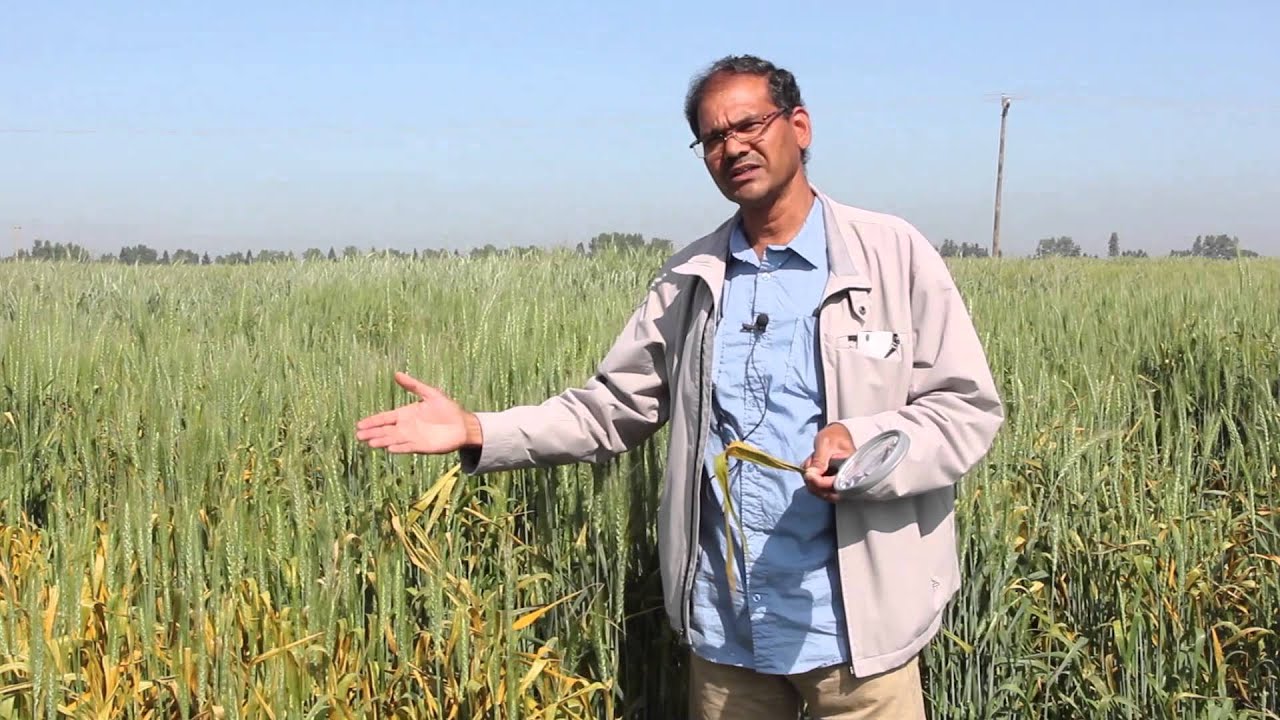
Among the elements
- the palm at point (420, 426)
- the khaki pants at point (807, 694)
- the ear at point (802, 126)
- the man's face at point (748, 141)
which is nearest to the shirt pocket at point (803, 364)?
the man's face at point (748, 141)

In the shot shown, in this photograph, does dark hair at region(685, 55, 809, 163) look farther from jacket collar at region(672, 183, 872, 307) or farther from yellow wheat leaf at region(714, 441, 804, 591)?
yellow wheat leaf at region(714, 441, 804, 591)

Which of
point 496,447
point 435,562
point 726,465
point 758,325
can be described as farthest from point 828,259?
point 435,562

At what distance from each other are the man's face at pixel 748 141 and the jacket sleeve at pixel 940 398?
258 millimetres

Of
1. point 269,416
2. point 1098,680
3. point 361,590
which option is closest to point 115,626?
point 361,590

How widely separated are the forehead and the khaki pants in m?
0.89

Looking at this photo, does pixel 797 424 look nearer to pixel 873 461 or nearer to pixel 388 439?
pixel 873 461

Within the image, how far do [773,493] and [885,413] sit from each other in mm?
219

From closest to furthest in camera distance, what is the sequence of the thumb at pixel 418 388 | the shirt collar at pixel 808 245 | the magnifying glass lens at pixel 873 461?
the magnifying glass lens at pixel 873 461 → the shirt collar at pixel 808 245 → the thumb at pixel 418 388

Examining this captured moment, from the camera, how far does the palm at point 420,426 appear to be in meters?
1.83

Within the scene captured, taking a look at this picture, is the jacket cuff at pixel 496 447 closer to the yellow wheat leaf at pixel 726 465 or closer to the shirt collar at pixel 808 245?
the yellow wheat leaf at pixel 726 465

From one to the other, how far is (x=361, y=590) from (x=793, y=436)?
0.90m

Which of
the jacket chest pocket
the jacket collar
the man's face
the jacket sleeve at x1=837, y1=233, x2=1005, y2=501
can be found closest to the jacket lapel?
the jacket collar

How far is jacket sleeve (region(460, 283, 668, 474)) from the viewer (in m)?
1.95

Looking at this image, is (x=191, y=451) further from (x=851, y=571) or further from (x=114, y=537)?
(x=851, y=571)
